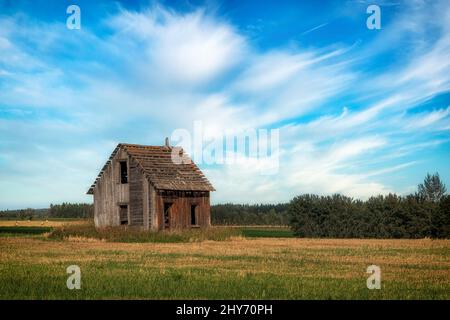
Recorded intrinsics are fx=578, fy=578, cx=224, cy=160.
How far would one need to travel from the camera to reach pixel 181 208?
42.0 meters

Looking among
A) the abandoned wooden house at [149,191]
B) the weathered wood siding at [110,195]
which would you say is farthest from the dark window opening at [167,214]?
the weathered wood siding at [110,195]

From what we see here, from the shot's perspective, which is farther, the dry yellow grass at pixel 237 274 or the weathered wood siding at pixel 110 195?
the weathered wood siding at pixel 110 195

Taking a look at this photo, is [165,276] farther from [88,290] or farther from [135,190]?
[135,190]

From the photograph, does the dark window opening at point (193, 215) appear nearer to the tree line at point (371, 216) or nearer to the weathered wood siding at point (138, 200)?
the weathered wood siding at point (138, 200)

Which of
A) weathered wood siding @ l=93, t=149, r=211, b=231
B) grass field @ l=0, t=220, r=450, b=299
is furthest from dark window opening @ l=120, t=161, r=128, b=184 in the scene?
grass field @ l=0, t=220, r=450, b=299

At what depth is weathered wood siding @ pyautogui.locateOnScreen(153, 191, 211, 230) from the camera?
4044 cm

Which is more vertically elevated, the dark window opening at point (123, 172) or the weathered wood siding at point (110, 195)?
the dark window opening at point (123, 172)

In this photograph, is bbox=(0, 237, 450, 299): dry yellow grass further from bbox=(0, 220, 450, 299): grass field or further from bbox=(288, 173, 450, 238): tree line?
bbox=(288, 173, 450, 238): tree line

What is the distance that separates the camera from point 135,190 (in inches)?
1628

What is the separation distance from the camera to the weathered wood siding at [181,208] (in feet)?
133

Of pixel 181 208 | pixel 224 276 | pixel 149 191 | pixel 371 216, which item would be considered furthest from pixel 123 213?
pixel 224 276

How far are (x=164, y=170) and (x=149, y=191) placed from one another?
2.51 m
